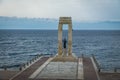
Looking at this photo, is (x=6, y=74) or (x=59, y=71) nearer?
(x=6, y=74)

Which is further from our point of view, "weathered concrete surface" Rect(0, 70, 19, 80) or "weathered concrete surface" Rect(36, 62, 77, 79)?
"weathered concrete surface" Rect(0, 70, 19, 80)

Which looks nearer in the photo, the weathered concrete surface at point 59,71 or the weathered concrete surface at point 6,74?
the weathered concrete surface at point 59,71

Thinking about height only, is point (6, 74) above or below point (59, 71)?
below

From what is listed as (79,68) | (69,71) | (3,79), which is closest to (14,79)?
(3,79)

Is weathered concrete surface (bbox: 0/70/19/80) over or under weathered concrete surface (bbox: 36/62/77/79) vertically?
under

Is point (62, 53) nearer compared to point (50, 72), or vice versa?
point (50, 72)

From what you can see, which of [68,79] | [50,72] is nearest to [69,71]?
[50,72]

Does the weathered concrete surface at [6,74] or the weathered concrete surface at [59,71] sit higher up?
the weathered concrete surface at [59,71]

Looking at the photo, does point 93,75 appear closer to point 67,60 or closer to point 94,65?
point 94,65

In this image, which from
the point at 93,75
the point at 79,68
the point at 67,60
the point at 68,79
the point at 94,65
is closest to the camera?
the point at 68,79

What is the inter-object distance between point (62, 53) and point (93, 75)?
669 inches

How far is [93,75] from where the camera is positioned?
44031 millimetres

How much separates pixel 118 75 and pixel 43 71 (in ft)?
35.2

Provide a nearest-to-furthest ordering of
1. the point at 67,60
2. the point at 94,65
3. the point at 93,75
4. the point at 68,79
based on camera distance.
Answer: the point at 68,79
the point at 93,75
the point at 94,65
the point at 67,60
